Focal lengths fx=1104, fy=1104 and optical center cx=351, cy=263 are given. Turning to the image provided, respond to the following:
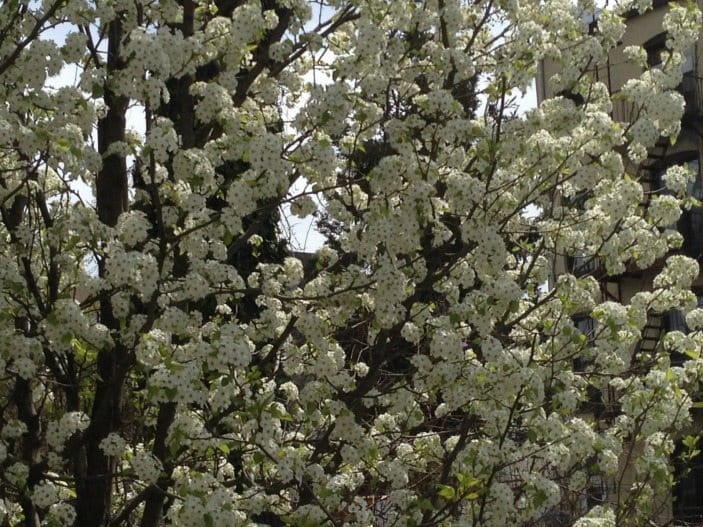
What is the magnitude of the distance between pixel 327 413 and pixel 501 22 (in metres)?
2.89

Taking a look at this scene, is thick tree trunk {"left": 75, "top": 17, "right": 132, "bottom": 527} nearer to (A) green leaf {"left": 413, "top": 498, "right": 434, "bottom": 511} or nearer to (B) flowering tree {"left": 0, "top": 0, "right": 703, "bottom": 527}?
(B) flowering tree {"left": 0, "top": 0, "right": 703, "bottom": 527}

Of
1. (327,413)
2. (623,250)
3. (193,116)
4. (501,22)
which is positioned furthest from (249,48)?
(623,250)

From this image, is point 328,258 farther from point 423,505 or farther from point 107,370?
point 423,505

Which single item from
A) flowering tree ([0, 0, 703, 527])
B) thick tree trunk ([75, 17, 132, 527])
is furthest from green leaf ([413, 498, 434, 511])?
thick tree trunk ([75, 17, 132, 527])

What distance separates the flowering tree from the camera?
19.7ft

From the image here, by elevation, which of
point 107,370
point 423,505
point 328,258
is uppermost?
point 328,258

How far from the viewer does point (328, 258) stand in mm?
7656

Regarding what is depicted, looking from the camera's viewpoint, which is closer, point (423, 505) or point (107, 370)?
point (423, 505)

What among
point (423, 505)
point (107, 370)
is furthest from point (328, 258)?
point (423, 505)

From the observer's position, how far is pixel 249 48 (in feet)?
22.2

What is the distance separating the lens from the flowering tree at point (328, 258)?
6000 mm

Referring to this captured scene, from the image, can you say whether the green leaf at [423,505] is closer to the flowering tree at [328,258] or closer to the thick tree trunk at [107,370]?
the flowering tree at [328,258]

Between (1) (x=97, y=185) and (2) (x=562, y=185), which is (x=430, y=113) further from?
(1) (x=97, y=185)

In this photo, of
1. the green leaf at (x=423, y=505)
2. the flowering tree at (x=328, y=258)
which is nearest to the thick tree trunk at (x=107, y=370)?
the flowering tree at (x=328, y=258)
